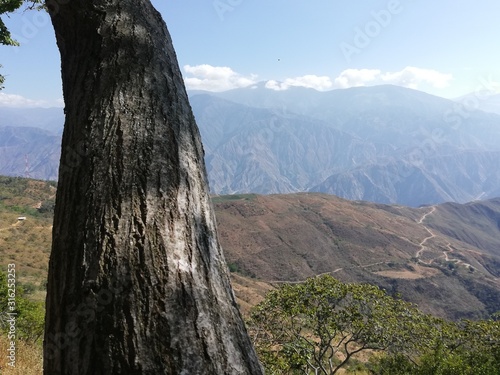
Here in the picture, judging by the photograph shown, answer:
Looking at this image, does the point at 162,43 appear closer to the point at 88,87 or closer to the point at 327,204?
the point at 88,87

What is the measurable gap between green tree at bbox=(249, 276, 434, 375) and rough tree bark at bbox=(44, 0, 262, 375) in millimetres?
10932

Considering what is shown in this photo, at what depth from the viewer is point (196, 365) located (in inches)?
50.9

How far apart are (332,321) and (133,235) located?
40.4 ft

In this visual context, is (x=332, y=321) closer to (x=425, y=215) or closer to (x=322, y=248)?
(x=322, y=248)

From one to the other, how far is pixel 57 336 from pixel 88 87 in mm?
1280

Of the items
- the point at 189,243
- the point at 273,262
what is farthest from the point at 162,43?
the point at 273,262

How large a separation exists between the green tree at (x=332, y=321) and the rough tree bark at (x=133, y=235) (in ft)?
35.9

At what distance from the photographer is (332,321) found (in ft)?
41.1

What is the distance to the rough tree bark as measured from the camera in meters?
1.33

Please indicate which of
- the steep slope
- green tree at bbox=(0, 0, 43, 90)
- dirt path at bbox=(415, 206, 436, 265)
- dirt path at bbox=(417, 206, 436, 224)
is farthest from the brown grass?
dirt path at bbox=(417, 206, 436, 224)

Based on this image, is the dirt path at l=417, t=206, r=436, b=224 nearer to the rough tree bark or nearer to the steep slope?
the steep slope

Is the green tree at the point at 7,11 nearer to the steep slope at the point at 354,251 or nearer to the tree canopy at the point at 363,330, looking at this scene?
the tree canopy at the point at 363,330

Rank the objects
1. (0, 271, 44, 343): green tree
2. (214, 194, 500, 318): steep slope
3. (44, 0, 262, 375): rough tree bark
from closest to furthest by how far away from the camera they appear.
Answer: (44, 0, 262, 375): rough tree bark
(0, 271, 44, 343): green tree
(214, 194, 500, 318): steep slope

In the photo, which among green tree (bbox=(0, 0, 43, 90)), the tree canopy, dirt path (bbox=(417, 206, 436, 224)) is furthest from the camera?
dirt path (bbox=(417, 206, 436, 224))
